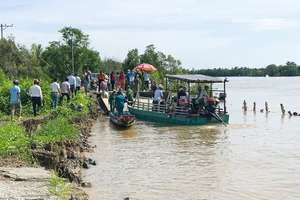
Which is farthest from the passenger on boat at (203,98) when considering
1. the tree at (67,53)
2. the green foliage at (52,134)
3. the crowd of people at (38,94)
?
the tree at (67,53)

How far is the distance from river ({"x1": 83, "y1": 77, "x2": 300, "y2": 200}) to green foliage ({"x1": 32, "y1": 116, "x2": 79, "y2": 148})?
106 centimetres

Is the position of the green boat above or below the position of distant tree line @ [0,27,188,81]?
below

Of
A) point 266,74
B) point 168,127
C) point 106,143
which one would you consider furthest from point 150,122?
point 266,74

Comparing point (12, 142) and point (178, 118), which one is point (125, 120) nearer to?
point (178, 118)

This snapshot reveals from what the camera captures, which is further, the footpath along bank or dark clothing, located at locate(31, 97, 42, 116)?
dark clothing, located at locate(31, 97, 42, 116)

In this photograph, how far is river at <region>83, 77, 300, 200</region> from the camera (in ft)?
33.3

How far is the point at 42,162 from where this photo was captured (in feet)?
34.1

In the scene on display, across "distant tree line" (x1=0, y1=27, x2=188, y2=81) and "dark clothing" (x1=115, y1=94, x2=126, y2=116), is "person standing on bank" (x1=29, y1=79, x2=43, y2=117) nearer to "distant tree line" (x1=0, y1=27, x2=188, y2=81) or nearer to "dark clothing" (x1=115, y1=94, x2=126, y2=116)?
"dark clothing" (x1=115, y1=94, x2=126, y2=116)

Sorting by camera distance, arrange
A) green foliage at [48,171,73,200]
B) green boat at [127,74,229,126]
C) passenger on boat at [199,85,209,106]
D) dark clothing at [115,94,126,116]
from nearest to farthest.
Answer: green foliage at [48,171,73,200] → dark clothing at [115,94,126,116] → passenger on boat at [199,85,209,106] → green boat at [127,74,229,126]

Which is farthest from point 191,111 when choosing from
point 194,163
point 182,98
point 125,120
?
point 194,163

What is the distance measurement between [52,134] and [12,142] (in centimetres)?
236

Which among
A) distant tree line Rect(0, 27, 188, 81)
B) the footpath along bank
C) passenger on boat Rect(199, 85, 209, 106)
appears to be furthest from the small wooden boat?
distant tree line Rect(0, 27, 188, 81)

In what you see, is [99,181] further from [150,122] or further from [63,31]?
[63,31]

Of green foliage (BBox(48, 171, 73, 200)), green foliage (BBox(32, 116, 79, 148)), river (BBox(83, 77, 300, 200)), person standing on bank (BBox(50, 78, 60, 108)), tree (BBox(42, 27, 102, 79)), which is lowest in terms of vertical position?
river (BBox(83, 77, 300, 200))
